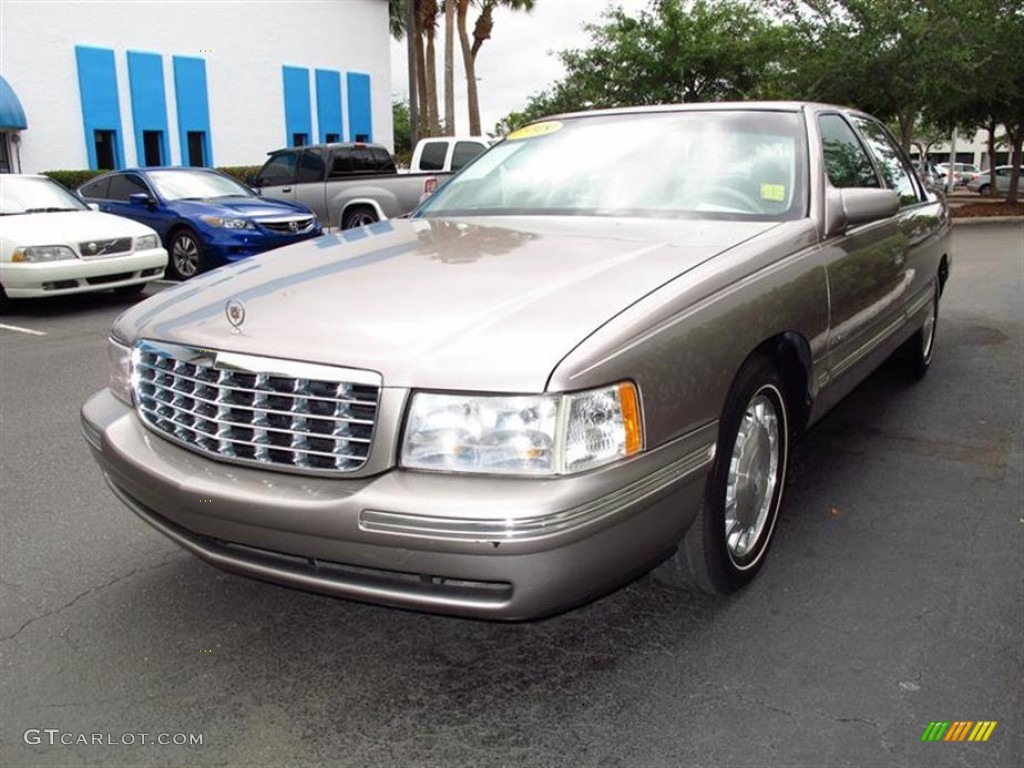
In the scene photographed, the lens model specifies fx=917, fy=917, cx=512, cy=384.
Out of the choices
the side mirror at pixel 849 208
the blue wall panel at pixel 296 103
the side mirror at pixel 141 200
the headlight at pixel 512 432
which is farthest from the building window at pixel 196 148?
the headlight at pixel 512 432

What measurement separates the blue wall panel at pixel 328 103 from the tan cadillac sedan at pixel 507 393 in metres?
27.2

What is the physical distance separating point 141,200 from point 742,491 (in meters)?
10.4

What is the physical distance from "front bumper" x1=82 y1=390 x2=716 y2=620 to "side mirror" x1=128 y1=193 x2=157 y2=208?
972cm

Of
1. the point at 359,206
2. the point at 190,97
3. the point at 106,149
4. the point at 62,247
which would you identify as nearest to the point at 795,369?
the point at 62,247

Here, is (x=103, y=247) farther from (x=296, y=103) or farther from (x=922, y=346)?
(x=296, y=103)

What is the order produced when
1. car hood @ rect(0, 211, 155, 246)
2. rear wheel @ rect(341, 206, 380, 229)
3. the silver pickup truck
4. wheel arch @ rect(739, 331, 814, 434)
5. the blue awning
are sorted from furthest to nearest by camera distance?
the blue awning, rear wheel @ rect(341, 206, 380, 229), the silver pickup truck, car hood @ rect(0, 211, 155, 246), wheel arch @ rect(739, 331, 814, 434)

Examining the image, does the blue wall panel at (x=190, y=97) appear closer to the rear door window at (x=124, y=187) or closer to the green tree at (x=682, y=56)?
the green tree at (x=682, y=56)

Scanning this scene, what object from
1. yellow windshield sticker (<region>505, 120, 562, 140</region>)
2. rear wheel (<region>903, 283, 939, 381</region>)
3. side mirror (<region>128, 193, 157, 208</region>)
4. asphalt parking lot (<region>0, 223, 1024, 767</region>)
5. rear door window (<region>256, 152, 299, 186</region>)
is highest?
yellow windshield sticker (<region>505, 120, 562, 140</region>)

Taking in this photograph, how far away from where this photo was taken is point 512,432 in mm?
2266

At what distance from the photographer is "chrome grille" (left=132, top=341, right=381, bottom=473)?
236cm

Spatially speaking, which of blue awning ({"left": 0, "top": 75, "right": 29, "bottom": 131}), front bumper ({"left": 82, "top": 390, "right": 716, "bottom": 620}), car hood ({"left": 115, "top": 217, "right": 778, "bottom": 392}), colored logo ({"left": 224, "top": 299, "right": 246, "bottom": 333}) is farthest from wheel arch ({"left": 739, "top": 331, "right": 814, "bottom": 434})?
blue awning ({"left": 0, "top": 75, "right": 29, "bottom": 131})

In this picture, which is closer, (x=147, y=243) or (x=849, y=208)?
(x=849, y=208)

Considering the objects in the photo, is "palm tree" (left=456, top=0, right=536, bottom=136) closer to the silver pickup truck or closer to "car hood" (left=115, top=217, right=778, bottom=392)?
the silver pickup truck

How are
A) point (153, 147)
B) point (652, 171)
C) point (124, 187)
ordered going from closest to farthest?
point (652, 171), point (124, 187), point (153, 147)
